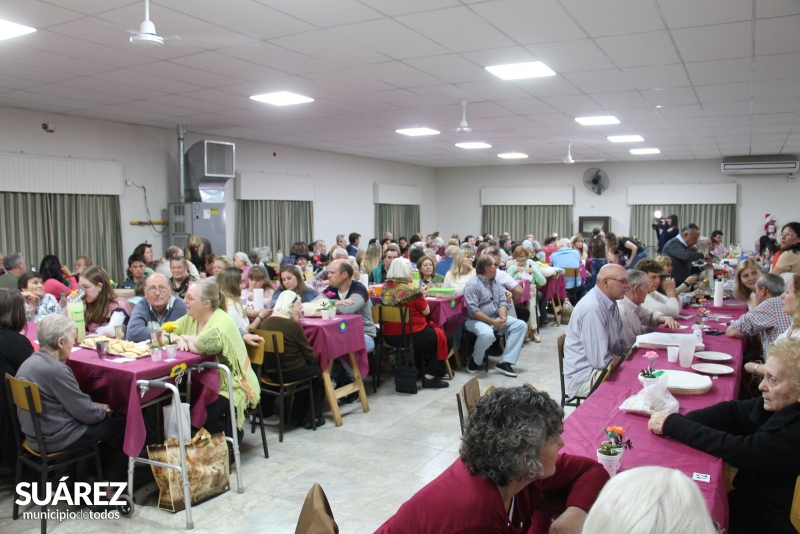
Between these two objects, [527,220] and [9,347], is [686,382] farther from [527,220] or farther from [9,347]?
[527,220]

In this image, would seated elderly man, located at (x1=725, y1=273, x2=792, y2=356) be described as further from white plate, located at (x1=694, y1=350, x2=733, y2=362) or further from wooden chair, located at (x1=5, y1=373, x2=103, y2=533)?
wooden chair, located at (x1=5, y1=373, x2=103, y2=533)

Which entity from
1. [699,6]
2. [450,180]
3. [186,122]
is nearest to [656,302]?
[699,6]

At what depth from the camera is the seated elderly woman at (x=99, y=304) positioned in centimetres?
422

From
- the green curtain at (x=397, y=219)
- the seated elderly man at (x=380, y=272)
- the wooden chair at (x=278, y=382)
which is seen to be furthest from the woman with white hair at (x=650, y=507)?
the green curtain at (x=397, y=219)

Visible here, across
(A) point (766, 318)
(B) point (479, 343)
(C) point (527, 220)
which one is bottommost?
(B) point (479, 343)

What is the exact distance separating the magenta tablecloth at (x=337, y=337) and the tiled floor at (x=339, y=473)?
19.2 inches

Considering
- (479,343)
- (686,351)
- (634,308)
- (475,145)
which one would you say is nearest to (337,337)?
(479,343)

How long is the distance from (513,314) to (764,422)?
473cm

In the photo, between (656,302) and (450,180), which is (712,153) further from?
(656,302)

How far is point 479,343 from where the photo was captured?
19.8 ft

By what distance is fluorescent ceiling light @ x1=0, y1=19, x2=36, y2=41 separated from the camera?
3.79 metres

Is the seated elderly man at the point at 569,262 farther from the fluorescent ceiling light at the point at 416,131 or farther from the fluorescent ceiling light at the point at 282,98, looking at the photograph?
the fluorescent ceiling light at the point at 282,98

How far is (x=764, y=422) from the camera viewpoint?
2088 mm

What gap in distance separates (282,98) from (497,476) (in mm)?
5493
